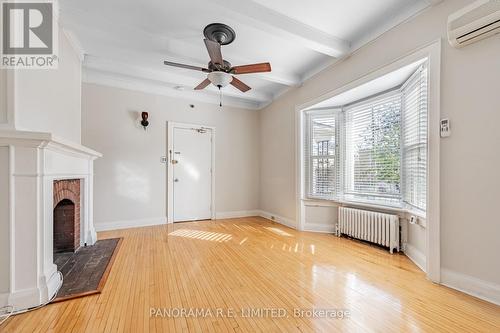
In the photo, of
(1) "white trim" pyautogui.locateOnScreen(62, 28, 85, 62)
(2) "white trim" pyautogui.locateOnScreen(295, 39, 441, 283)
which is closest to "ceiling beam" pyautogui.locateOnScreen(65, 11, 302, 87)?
(1) "white trim" pyautogui.locateOnScreen(62, 28, 85, 62)

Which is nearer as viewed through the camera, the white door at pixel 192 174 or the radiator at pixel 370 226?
the radiator at pixel 370 226

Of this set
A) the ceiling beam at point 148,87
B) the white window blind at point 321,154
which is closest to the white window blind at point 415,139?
the white window blind at point 321,154

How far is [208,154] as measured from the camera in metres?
5.05

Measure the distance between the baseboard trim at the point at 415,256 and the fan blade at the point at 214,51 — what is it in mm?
3151

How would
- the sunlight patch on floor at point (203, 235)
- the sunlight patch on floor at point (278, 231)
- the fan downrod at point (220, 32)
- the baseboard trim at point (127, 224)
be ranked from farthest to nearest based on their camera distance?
the baseboard trim at point (127, 224) → the sunlight patch on floor at point (278, 231) → the sunlight patch on floor at point (203, 235) → the fan downrod at point (220, 32)

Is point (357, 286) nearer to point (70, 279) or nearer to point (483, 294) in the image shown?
point (483, 294)

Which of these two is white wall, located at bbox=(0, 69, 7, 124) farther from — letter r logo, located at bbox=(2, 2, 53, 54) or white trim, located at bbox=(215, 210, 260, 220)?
white trim, located at bbox=(215, 210, 260, 220)

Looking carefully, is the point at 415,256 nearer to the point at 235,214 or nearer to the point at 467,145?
the point at 467,145

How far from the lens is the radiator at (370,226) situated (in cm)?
295

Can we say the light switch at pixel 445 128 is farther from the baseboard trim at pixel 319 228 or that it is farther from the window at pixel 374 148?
the baseboard trim at pixel 319 228

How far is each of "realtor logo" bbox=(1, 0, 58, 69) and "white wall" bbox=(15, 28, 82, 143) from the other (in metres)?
0.10

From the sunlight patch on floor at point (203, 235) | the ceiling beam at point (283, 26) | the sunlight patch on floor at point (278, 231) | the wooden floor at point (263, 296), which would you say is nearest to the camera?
the wooden floor at point (263, 296)

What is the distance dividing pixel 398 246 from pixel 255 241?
1.98 m

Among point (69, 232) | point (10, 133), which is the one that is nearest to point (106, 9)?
point (10, 133)
